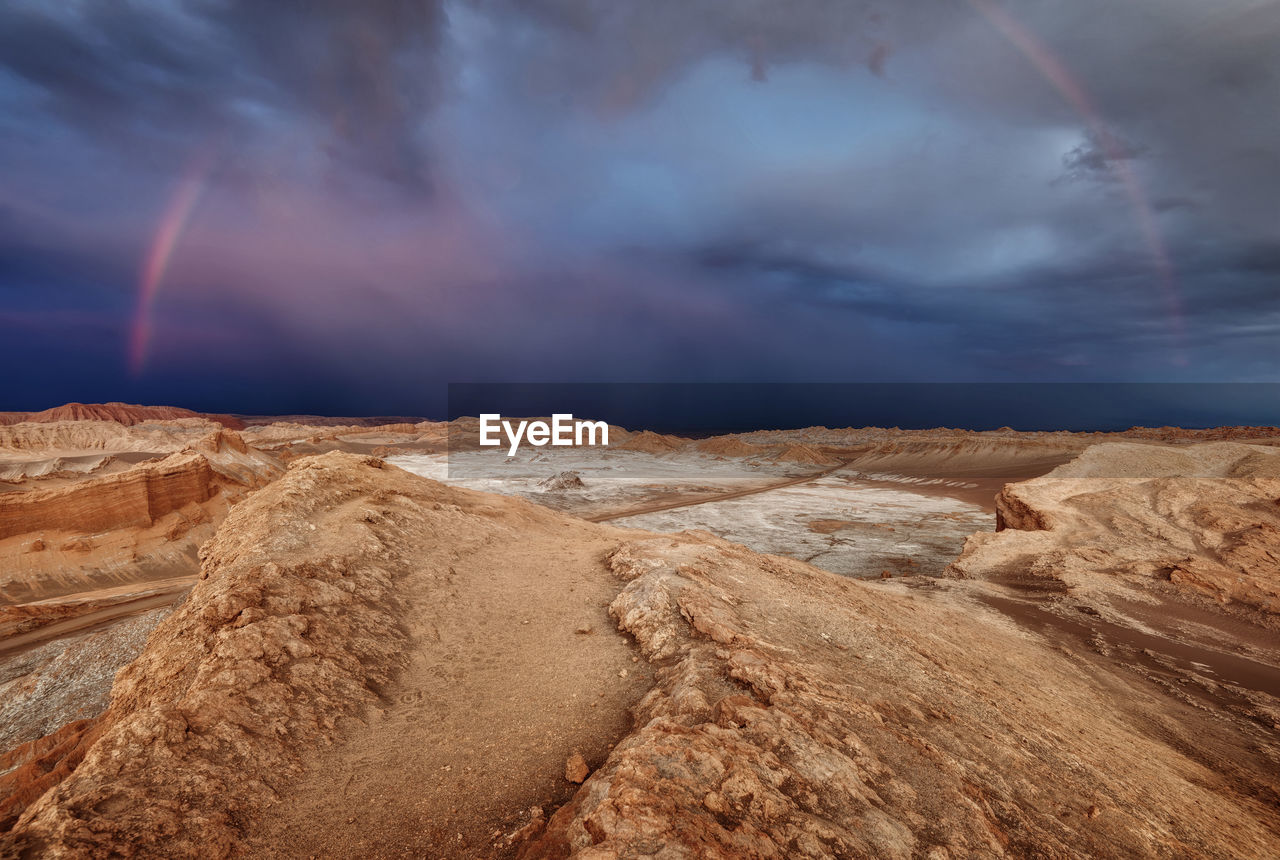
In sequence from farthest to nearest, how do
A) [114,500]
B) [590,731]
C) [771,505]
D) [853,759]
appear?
1. [771,505]
2. [114,500]
3. [590,731]
4. [853,759]

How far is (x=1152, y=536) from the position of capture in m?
11.8

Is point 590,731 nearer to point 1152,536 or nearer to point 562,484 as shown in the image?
point 1152,536

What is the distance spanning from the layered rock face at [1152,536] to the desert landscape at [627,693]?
80mm

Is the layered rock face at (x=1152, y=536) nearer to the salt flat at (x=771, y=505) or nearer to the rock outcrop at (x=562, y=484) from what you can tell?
the salt flat at (x=771, y=505)

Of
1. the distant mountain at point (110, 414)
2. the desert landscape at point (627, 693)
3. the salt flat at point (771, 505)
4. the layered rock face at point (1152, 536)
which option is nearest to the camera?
the desert landscape at point (627, 693)

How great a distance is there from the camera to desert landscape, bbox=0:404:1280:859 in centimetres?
260

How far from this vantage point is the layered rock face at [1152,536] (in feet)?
31.7

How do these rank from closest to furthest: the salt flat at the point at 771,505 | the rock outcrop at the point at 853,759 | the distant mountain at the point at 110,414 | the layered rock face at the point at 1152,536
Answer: the rock outcrop at the point at 853,759 → the layered rock face at the point at 1152,536 → the salt flat at the point at 771,505 → the distant mountain at the point at 110,414

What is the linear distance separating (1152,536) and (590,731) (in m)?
14.7

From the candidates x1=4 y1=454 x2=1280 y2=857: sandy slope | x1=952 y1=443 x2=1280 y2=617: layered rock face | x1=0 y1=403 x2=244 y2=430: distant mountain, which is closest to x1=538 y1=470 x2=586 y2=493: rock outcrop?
x1=952 y1=443 x2=1280 y2=617: layered rock face

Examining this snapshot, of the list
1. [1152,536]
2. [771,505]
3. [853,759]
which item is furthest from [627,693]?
[771,505]

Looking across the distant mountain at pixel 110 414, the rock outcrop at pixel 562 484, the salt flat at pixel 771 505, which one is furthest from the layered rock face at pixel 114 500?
the distant mountain at pixel 110 414

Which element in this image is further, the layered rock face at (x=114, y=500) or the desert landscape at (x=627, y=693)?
the layered rock face at (x=114, y=500)

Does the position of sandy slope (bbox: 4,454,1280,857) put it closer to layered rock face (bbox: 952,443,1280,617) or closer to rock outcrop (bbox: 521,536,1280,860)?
rock outcrop (bbox: 521,536,1280,860)
